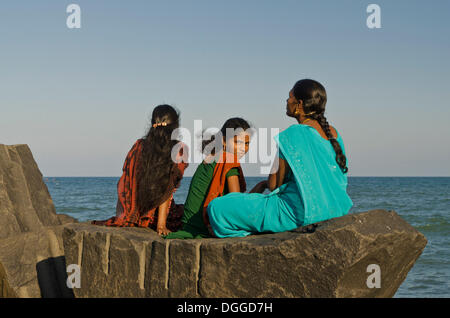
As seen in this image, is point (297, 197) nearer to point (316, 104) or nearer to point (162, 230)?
point (316, 104)

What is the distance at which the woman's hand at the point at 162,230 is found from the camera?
13.4ft

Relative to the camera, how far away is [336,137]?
3.54m

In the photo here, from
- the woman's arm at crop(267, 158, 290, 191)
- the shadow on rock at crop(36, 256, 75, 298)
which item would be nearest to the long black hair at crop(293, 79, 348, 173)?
the woman's arm at crop(267, 158, 290, 191)

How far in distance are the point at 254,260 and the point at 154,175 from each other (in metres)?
1.45

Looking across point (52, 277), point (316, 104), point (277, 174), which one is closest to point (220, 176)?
point (277, 174)

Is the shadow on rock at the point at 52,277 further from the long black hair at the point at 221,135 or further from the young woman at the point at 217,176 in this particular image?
the long black hair at the point at 221,135

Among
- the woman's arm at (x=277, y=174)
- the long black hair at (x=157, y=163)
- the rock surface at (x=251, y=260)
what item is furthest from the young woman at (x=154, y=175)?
the woman's arm at (x=277, y=174)

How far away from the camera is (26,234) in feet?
15.6

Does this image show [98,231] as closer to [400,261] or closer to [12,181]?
[400,261]

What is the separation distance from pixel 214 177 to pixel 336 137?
979 millimetres

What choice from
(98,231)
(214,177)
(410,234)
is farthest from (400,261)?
(98,231)

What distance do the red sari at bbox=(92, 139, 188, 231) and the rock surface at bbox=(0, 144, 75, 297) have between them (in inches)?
33.2
